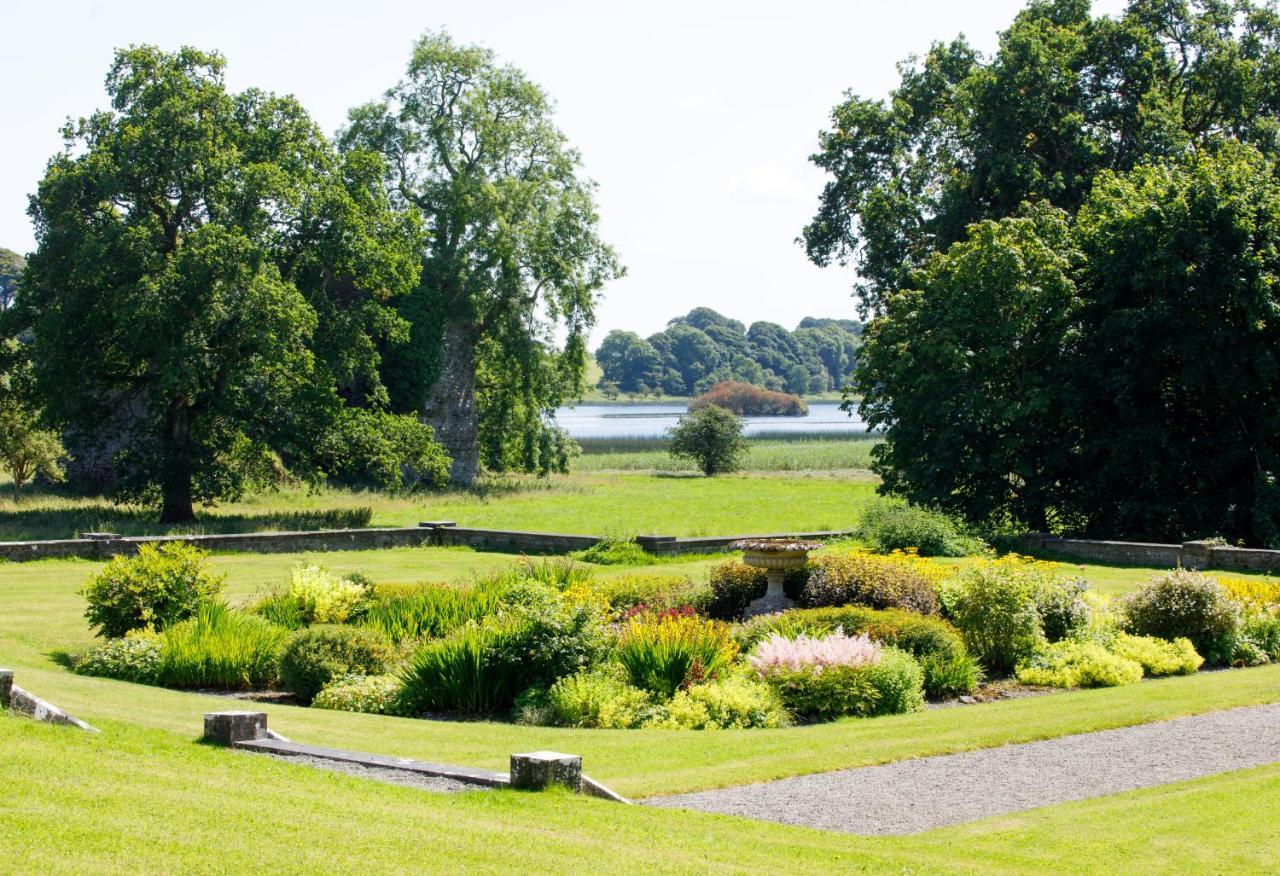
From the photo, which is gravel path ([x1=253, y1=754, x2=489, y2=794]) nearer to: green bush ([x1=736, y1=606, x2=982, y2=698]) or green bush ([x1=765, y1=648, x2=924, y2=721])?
green bush ([x1=765, y1=648, x2=924, y2=721])

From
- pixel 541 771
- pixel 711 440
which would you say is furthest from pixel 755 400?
pixel 541 771

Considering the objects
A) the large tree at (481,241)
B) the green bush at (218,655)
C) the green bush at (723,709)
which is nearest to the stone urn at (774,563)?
the green bush at (723,709)

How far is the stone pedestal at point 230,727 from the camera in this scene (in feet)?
30.5

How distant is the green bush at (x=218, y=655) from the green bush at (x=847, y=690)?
589cm

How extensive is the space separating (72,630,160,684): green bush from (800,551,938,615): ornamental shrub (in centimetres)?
842

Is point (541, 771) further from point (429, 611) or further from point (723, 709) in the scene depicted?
point (429, 611)

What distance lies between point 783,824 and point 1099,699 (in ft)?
18.8

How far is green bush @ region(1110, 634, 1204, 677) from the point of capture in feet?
46.6

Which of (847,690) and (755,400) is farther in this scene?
(755,400)

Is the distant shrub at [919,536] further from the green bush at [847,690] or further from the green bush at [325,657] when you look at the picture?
the green bush at [325,657]

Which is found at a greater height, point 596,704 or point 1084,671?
point 596,704

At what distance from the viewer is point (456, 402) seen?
46188 mm

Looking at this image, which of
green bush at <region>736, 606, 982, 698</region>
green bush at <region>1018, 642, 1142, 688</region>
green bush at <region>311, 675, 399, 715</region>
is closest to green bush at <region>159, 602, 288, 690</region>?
green bush at <region>311, 675, 399, 715</region>

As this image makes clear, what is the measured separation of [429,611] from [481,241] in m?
30.1
